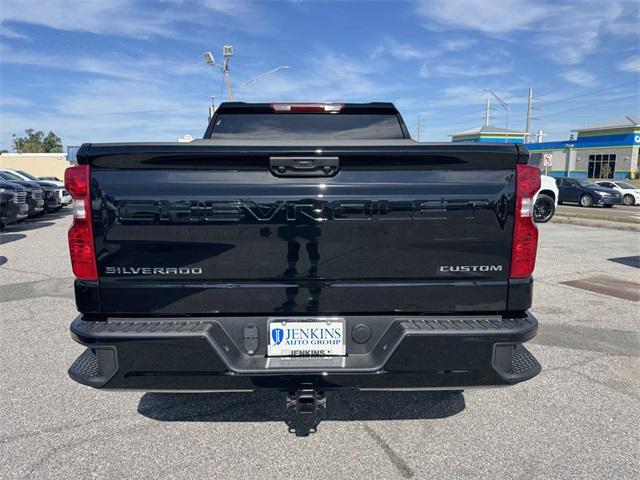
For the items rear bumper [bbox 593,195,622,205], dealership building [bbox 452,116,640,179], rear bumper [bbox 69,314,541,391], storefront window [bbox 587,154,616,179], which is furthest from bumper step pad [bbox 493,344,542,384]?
storefront window [bbox 587,154,616,179]

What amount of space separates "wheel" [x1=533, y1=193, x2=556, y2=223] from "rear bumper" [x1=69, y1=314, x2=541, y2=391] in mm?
14177

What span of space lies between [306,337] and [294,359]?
0.14 meters

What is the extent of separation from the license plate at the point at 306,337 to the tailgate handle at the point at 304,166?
0.79m

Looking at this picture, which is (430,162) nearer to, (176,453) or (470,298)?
(470,298)

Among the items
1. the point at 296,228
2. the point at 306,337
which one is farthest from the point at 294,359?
the point at 296,228

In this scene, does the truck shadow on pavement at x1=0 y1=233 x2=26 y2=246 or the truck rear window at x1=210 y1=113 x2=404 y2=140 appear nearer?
the truck rear window at x1=210 y1=113 x2=404 y2=140

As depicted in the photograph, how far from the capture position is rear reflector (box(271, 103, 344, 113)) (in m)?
3.87

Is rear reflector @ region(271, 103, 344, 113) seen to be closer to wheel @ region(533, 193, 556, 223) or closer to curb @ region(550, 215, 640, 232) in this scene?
wheel @ region(533, 193, 556, 223)

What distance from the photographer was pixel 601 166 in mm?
50219

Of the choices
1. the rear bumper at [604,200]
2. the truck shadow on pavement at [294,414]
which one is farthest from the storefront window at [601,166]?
the truck shadow on pavement at [294,414]

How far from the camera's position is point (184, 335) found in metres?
2.16

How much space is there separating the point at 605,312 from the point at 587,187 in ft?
73.1

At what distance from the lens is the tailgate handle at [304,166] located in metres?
2.20

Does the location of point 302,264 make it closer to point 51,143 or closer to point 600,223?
point 600,223
